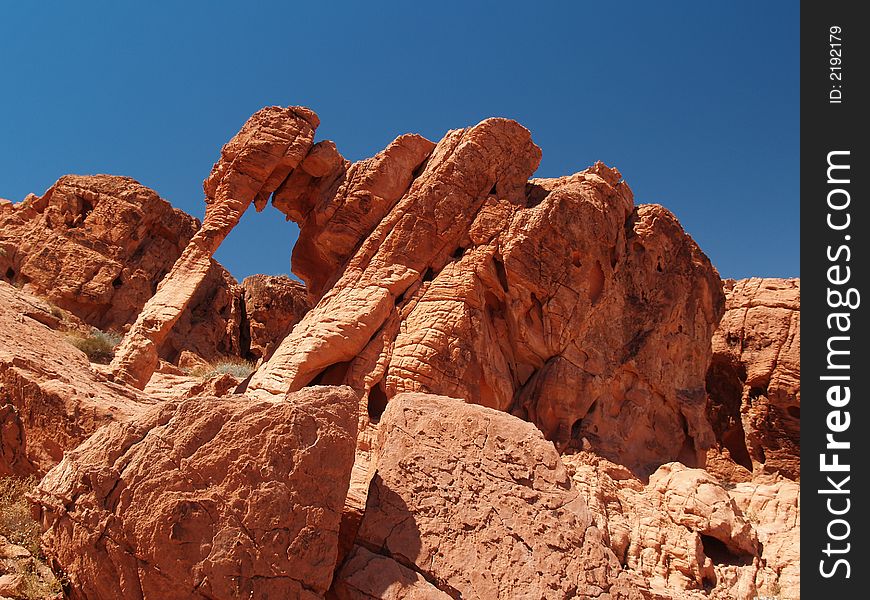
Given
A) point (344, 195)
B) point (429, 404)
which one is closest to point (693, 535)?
point (429, 404)

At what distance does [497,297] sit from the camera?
14.5 meters

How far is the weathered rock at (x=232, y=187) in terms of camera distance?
13.6 meters

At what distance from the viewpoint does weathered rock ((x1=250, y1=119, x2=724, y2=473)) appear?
1309 centimetres

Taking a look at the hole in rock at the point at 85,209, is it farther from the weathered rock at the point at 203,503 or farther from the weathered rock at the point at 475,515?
the weathered rock at the point at 203,503

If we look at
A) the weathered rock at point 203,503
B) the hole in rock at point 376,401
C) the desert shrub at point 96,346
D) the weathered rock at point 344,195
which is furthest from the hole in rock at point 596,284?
the desert shrub at point 96,346

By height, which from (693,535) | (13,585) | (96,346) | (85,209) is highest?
(85,209)

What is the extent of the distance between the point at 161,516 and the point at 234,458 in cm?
68

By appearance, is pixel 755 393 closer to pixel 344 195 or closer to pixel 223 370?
pixel 344 195

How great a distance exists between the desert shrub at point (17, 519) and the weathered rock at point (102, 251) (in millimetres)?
17500

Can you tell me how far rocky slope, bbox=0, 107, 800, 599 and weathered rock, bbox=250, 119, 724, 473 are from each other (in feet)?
0.18

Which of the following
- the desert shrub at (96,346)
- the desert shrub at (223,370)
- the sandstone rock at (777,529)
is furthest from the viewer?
the desert shrub at (223,370)

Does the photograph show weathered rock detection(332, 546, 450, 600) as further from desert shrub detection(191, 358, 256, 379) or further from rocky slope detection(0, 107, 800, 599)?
desert shrub detection(191, 358, 256, 379)

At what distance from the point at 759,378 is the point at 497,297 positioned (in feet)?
40.0
